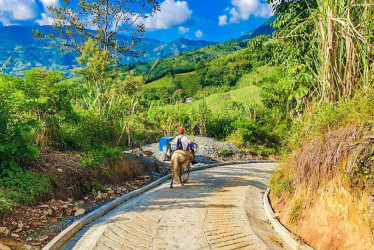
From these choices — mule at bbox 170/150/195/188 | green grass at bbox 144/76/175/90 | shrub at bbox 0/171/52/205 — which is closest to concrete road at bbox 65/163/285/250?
mule at bbox 170/150/195/188

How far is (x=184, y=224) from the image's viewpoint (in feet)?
19.9

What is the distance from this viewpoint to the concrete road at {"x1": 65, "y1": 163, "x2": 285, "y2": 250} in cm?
512

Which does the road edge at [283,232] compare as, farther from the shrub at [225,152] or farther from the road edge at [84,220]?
the shrub at [225,152]

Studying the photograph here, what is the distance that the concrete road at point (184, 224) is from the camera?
5121 mm

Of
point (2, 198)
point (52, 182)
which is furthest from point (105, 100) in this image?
point (2, 198)

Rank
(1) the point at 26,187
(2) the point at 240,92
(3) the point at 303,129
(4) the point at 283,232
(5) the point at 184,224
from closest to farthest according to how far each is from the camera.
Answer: (4) the point at 283,232, (5) the point at 184,224, (1) the point at 26,187, (3) the point at 303,129, (2) the point at 240,92

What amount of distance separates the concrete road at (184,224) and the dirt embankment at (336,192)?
2.56ft

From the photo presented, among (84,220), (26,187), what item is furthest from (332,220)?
(26,187)

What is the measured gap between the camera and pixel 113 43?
16.5m

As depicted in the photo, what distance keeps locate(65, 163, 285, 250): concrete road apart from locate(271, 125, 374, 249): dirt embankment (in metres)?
0.78

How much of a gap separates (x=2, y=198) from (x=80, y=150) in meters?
4.15

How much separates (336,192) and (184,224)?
9.72 feet

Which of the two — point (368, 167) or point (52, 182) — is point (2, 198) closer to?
point (52, 182)

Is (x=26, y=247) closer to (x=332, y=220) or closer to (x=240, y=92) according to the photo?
(x=332, y=220)
